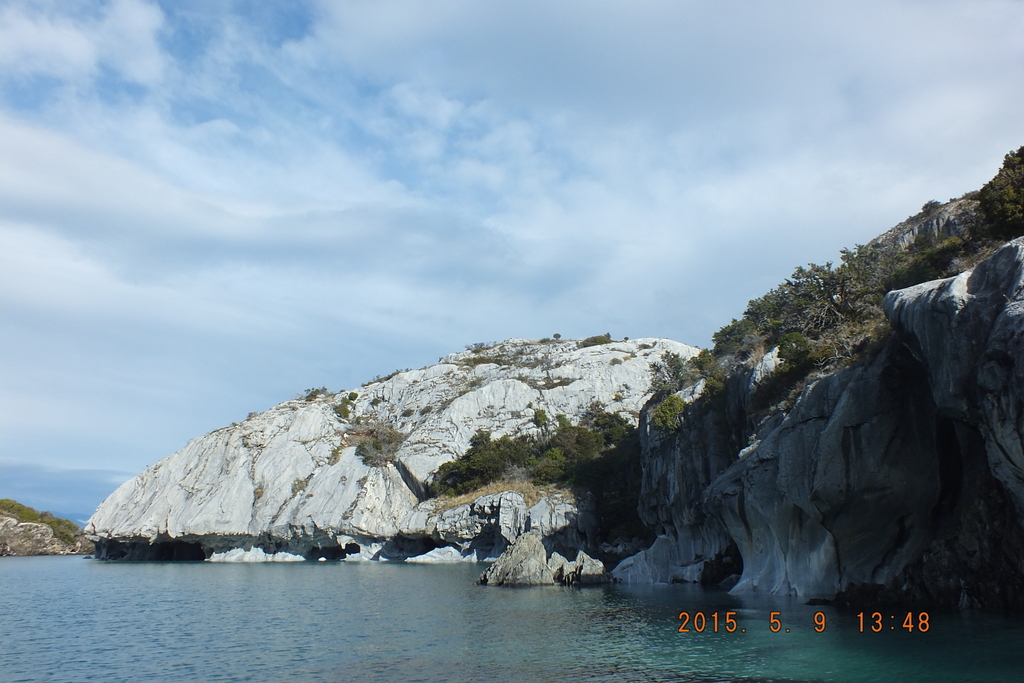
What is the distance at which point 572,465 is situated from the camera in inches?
2591

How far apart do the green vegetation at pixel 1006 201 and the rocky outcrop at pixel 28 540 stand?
113029mm

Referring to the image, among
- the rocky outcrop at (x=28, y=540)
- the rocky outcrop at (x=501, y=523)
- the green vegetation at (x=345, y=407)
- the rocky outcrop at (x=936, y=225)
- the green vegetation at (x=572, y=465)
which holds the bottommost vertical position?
the rocky outcrop at (x=28, y=540)

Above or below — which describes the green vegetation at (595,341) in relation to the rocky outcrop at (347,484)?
above

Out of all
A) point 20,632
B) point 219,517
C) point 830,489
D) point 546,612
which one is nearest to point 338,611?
point 546,612

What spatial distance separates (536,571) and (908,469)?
23.7 meters

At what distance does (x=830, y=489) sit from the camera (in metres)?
25.4

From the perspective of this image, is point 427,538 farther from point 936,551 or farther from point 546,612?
point 936,551

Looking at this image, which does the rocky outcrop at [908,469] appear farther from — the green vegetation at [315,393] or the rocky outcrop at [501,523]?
the green vegetation at [315,393]

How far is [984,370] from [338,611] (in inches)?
1036

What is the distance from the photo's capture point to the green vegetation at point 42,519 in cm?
9936

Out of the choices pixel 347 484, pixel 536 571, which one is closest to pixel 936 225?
pixel 536 571

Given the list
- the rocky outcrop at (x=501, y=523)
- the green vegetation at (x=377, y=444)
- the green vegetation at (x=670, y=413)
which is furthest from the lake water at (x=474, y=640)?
the green vegetation at (x=377, y=444)

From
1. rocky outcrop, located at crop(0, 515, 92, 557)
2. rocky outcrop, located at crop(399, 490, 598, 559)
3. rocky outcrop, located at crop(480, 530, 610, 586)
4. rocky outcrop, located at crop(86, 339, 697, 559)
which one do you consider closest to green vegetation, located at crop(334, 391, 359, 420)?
rocky outcrop, located at crop(86, 339, 697, 559)

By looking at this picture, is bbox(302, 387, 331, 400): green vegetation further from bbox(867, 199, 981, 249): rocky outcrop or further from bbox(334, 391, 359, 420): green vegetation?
bbox(867, 199, 981, 249): rocky outcrop
